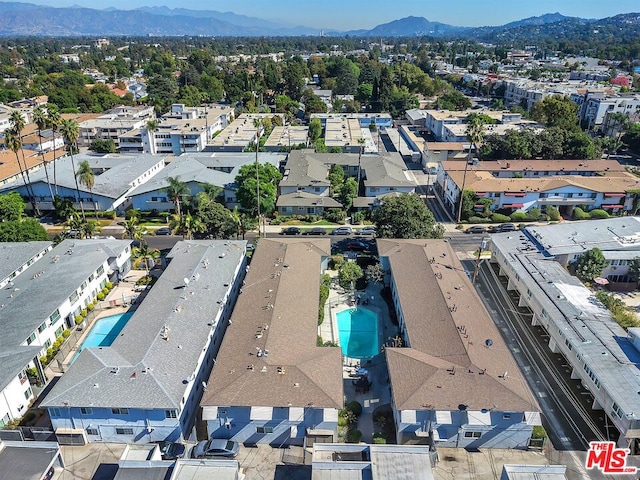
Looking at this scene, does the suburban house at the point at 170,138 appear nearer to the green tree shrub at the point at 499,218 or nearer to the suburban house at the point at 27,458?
the green tree shrub at the point at 499,218

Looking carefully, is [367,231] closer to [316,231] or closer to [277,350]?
[316,231]

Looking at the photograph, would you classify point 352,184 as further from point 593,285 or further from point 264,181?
point 593,285

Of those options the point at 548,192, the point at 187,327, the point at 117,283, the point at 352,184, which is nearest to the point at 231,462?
the point at 187,327

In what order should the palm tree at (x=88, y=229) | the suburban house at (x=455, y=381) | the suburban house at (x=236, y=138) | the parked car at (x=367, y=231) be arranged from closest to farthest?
the suburban house at (x=455, y=381) → the palm tree at (x=88, y=229) → the parked car at (x=367, y=231) → the suburban house at (x=236, y=138)

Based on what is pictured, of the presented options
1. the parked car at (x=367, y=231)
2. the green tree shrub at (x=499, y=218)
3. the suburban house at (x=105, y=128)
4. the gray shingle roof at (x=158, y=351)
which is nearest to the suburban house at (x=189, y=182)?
the parked car at (x=367, y=231)

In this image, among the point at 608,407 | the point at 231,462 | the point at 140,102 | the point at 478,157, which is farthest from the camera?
the point at 140,102

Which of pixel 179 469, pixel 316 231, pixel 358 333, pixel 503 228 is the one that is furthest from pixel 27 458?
pixel 503 228
